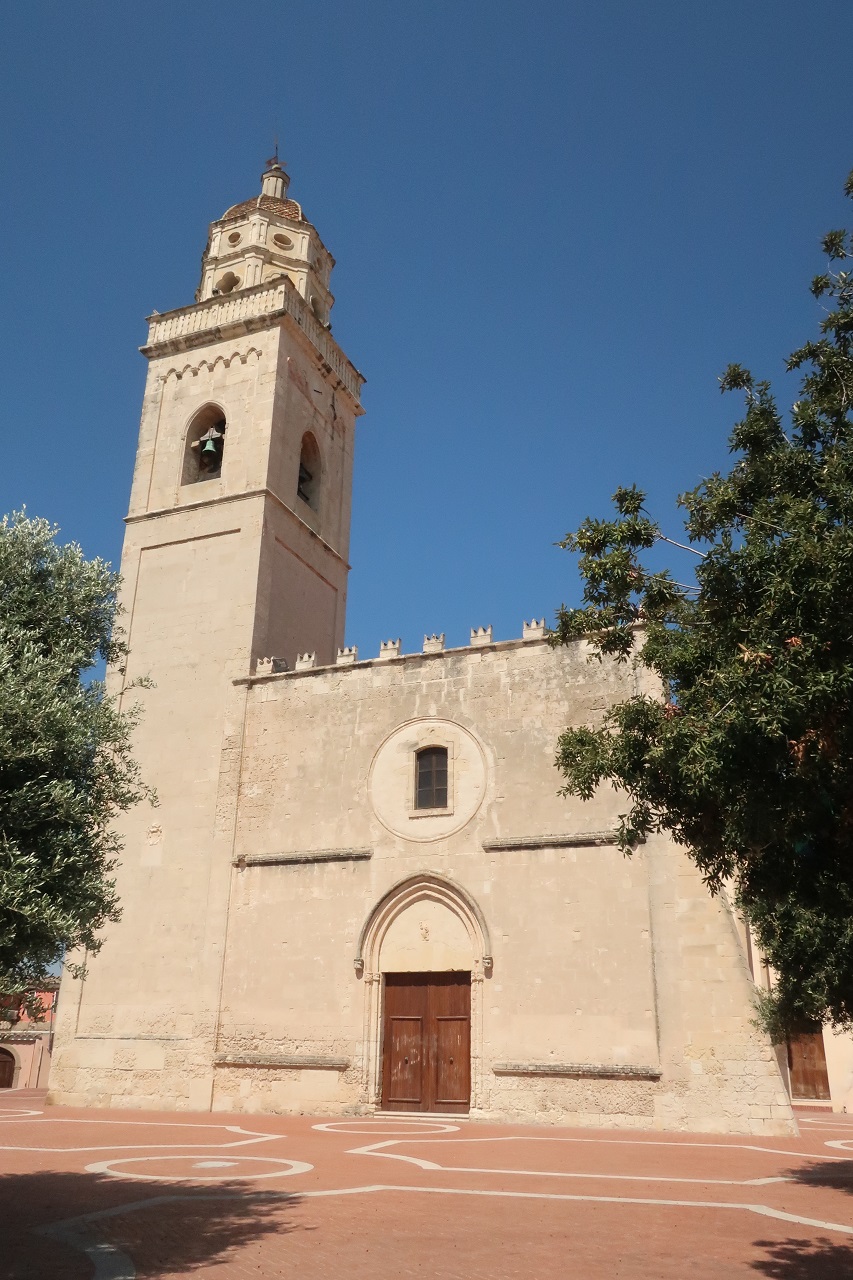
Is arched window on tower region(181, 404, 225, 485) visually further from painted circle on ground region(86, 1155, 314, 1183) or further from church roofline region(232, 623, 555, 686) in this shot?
painted circle on ground region(86, 1155, 314, 1183)

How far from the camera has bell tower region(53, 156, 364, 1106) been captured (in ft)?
73.3

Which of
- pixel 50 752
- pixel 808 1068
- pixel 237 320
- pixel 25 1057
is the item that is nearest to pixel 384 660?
pixel 237 320

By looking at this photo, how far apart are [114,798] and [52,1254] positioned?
12.7 feet

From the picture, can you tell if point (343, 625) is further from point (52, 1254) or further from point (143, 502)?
point (52, 1254)

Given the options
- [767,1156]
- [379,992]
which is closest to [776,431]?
[767,1156]

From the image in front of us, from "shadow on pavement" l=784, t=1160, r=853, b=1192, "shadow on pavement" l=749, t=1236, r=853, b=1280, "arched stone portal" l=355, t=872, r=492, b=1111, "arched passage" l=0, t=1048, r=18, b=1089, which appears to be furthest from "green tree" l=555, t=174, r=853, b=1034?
"arched passage" l=0, t=1048, r=18, b=1089

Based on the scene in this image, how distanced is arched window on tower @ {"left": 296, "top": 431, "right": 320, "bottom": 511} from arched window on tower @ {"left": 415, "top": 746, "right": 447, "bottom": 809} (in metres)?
10.5

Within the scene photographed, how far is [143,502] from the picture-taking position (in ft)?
91.5

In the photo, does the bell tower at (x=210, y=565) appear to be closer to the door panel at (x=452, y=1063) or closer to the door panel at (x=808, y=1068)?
the door panel at (x=452, y=1063)

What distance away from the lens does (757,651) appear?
7.07 meters

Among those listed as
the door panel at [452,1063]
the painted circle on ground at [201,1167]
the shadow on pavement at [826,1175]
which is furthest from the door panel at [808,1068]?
the painted circle on ground at [201,1167]

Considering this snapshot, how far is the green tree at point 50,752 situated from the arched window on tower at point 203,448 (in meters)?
18.4

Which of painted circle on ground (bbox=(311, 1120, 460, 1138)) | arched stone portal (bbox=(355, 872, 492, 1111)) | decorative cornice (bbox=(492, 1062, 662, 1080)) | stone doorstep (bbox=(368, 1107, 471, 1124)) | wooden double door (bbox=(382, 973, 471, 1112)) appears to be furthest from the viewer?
arched stone portal (bbox=(355, 872, 492, 1111))

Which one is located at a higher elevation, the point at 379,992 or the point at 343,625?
the point at 343,625
